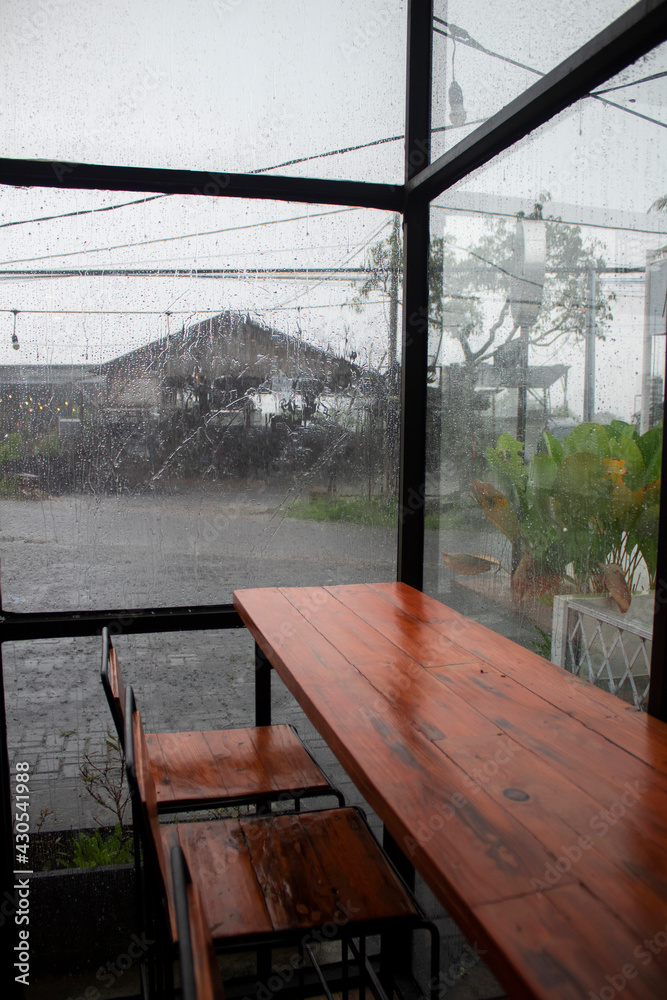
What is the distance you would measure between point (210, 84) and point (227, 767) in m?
2.09

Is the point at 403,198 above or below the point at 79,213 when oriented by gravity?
above

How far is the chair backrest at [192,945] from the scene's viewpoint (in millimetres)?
724

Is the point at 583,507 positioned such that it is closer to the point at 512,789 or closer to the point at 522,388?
the point at 522,388

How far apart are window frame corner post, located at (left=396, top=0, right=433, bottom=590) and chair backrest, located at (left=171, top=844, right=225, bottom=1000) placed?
6.24 ft

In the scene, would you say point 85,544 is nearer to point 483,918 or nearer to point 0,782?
point 0,782

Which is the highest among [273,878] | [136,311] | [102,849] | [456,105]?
[456,105]

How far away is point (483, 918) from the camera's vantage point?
0.81 m

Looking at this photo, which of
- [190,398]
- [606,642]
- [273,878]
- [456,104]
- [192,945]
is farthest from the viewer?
[190,398]

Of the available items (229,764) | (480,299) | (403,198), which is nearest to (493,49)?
(403,198)

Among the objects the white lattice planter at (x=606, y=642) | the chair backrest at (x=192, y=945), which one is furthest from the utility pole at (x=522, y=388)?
the chair backrest at (x=192, y=945)

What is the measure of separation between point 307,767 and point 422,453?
120 centimetres

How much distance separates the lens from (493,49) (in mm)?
2143

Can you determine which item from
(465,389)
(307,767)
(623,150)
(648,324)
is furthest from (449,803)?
(465,389)

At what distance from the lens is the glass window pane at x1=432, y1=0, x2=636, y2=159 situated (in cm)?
170
